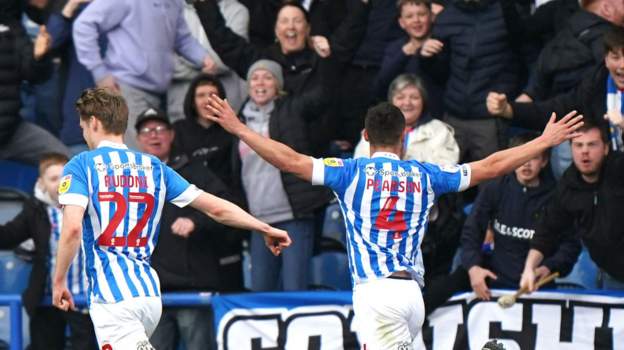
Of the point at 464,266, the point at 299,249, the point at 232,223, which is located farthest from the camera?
the point at 299,249

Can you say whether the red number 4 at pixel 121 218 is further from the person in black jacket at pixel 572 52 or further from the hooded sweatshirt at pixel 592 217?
the person in black jacket at pixel 572 52

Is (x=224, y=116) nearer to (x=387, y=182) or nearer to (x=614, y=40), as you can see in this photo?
(x=387, y=182)

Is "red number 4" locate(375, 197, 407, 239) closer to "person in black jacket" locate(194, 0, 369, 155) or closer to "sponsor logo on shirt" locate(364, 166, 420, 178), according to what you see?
"sponsor logo on shirt" locate(364, 166, 420, 178)

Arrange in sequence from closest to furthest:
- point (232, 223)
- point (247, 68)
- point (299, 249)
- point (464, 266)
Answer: point (232, 223) → point (464, 266) → point (299, 249) → point (247, 68)

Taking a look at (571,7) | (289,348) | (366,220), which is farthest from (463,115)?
(366,220)

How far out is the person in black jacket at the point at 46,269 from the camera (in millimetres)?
10672

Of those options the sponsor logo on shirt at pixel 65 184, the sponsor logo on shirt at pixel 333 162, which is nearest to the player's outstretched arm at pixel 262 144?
the sponsor logo on shirt at pixel 333 162

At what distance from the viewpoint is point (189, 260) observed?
10734 millimetres

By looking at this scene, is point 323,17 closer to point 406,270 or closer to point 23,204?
point 23,204

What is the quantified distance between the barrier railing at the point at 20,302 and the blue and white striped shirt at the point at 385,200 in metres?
2.36

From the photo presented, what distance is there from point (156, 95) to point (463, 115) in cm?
272

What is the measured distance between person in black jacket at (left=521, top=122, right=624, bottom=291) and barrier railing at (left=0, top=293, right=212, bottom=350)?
246 centimetres

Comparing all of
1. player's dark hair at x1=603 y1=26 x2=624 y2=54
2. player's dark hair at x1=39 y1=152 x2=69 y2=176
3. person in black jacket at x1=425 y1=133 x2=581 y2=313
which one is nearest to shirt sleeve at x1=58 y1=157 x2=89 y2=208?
player's dark hair at x1=39 y1=152 x2=69 y2=176

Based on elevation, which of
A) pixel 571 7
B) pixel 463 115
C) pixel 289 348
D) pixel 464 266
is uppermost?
pixel 571 7
